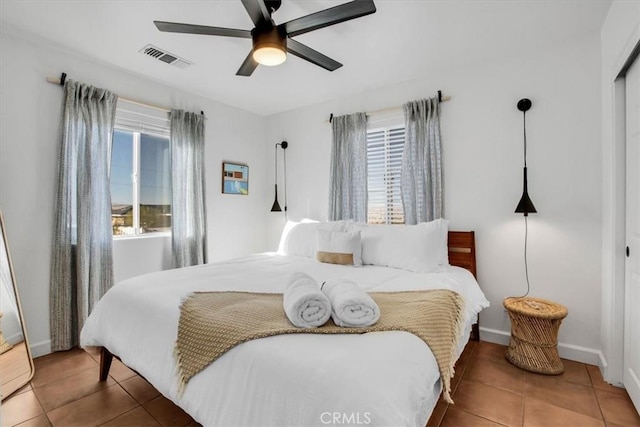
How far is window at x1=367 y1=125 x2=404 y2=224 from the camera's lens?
10.9ft

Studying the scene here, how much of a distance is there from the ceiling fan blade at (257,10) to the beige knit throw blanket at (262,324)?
5.16 feet

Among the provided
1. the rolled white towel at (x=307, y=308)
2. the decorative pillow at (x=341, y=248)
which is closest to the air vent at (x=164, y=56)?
the decorative pillow at (x=341, y=248)

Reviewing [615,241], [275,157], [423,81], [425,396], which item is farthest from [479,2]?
[275,157]

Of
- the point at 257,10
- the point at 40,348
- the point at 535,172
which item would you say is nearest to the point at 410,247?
the point at 535,172

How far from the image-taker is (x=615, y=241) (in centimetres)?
204

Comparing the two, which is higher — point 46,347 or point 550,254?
point 550,254

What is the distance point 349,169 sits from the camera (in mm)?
3555

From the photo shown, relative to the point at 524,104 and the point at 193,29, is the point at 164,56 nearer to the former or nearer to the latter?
the point at 193,29

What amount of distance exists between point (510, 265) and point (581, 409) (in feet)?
3.66

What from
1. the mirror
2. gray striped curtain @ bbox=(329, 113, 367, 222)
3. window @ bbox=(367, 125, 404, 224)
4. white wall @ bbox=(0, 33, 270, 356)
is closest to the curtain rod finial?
window @ bbox=(367, 125, 404, 224)

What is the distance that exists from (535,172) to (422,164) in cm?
93

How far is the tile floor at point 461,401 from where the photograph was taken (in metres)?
1.75

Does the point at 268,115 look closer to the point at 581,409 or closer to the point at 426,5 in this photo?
the point at 426,5

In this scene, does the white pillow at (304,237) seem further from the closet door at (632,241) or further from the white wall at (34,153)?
the closet door at (632,241)
